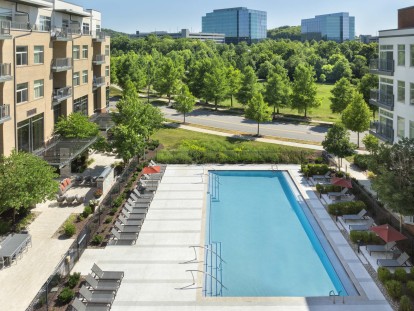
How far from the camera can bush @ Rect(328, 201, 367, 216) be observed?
2575cm

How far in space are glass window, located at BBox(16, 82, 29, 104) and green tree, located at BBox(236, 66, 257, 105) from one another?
39.7 meters

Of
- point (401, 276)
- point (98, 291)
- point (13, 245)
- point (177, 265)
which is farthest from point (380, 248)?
point (13, 245)

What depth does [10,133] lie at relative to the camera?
26.9m

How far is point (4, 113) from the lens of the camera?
25.5m

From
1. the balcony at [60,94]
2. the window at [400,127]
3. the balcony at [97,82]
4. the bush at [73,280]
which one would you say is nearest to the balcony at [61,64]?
the balcony at [60,94]

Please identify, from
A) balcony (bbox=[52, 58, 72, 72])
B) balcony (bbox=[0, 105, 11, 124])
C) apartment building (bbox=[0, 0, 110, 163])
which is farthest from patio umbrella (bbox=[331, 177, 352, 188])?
balcony (bbox=[52, 58, 72, 72])

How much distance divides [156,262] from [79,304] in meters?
5.08

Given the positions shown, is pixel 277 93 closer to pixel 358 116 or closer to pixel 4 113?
pixel 358 116

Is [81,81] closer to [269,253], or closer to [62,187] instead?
[62,187]

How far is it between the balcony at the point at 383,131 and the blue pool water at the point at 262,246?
302 inches

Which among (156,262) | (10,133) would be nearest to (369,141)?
(156,262)

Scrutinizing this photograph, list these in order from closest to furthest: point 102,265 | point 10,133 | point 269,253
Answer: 1. point 102,265
2. point 269,253
3. point 10,133

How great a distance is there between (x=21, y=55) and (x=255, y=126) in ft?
112

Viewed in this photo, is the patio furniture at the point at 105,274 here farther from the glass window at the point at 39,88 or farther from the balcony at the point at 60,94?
the balcony at the point at 60,94
